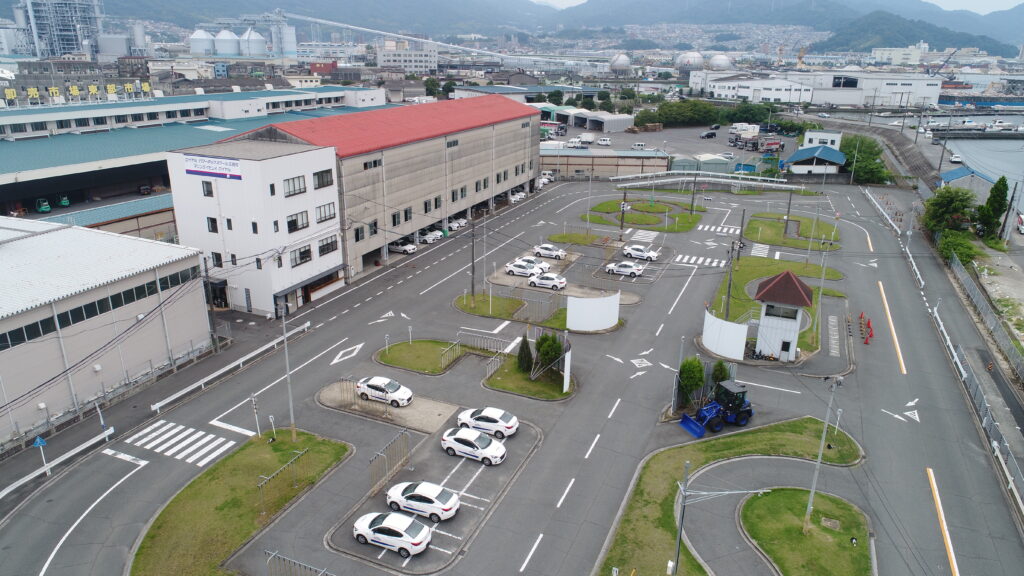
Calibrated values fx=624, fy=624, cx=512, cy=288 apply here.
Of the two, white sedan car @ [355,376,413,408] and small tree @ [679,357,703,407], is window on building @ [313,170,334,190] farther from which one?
small tree @ [679,357,703,407]

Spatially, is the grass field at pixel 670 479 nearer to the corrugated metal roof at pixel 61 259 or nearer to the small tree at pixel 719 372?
the small tree at pixel 719 372

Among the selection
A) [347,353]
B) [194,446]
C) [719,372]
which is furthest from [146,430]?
[719,372]

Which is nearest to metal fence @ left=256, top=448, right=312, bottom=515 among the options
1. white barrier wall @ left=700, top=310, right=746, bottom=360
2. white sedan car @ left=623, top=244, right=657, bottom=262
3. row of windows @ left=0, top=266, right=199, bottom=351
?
Result: row of windows @ left=0, top=266, right=199, bottom=351

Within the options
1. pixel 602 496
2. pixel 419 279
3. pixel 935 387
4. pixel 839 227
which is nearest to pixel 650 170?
pixel 839 227

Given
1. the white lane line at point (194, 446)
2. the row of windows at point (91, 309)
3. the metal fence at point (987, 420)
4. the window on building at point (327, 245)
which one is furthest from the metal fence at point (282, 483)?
the metal fence at point (987, 420)

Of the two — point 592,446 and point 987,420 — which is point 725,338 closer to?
point 987,420

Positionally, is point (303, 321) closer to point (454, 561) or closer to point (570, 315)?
point (570, 315)
